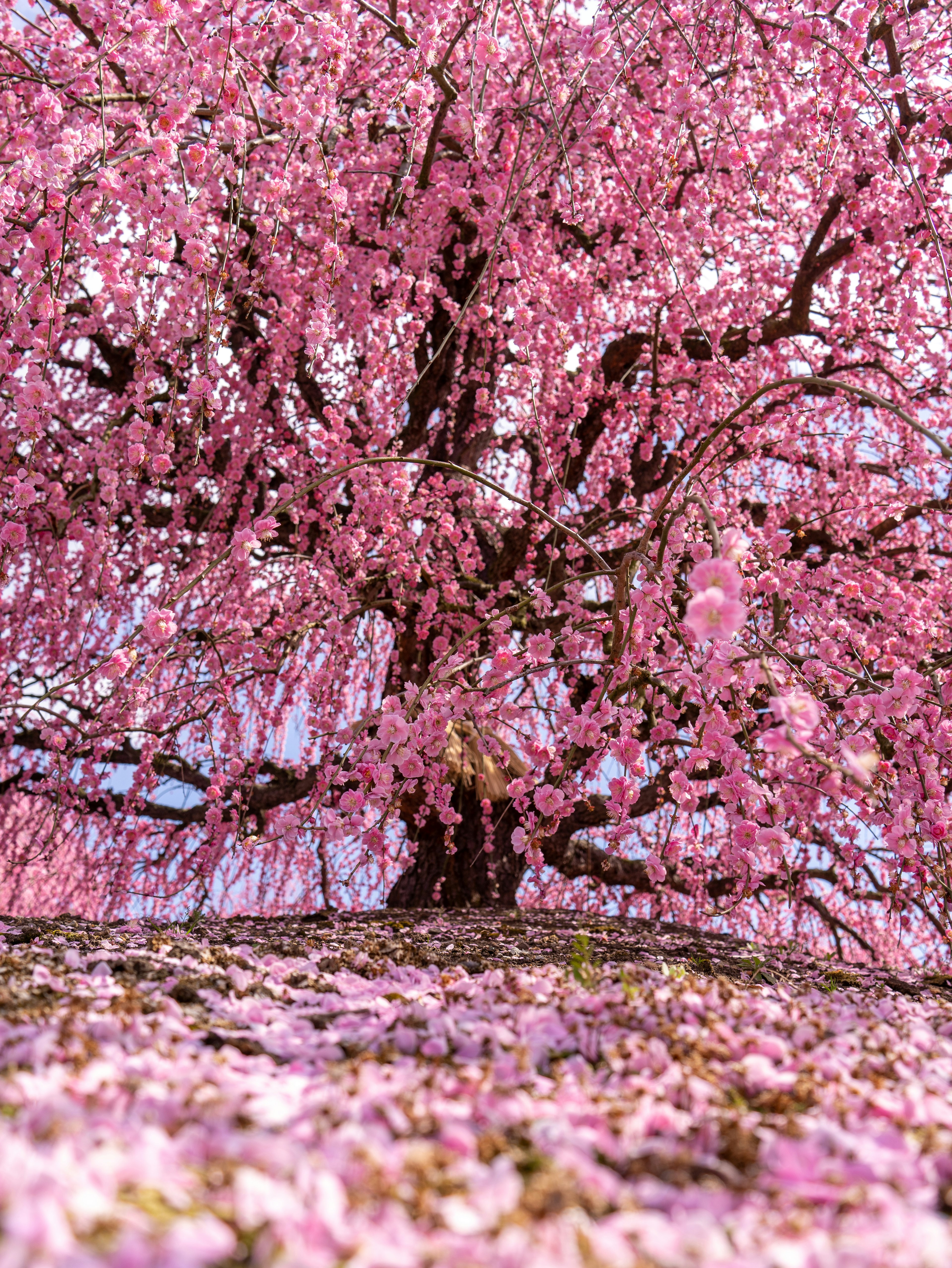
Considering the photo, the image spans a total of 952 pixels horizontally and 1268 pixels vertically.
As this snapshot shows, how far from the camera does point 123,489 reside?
6.81 metres

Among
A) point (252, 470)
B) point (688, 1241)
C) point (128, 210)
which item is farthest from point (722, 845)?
point (688, 1241)

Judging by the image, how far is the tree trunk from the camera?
686cm

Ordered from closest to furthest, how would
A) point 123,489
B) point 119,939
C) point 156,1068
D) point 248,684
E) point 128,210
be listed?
1. point 156,1068
2. point 119,939
3. point 128,210
4. point 123,489
5. point 248,684

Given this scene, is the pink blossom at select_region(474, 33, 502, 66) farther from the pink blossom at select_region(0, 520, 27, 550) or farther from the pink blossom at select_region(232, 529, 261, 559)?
the pink blossom at select_region(0, 520, 27, 550)

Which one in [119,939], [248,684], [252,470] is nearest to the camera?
[119,939]

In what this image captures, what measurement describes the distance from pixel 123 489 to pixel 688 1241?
259 inches

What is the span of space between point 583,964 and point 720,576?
1.27 meters

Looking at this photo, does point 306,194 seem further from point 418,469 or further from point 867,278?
point 867,278

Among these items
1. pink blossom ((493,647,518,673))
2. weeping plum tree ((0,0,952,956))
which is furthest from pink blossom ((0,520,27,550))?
pink blossom ((493,647,518,673))

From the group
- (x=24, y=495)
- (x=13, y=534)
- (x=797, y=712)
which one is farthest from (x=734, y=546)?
(x=13, y=534)

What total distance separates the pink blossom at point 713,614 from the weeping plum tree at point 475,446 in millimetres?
1157

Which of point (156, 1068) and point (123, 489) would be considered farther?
point (123, 489)

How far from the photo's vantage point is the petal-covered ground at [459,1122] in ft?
3.92

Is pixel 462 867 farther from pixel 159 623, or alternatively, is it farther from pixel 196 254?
pixel 196 254
